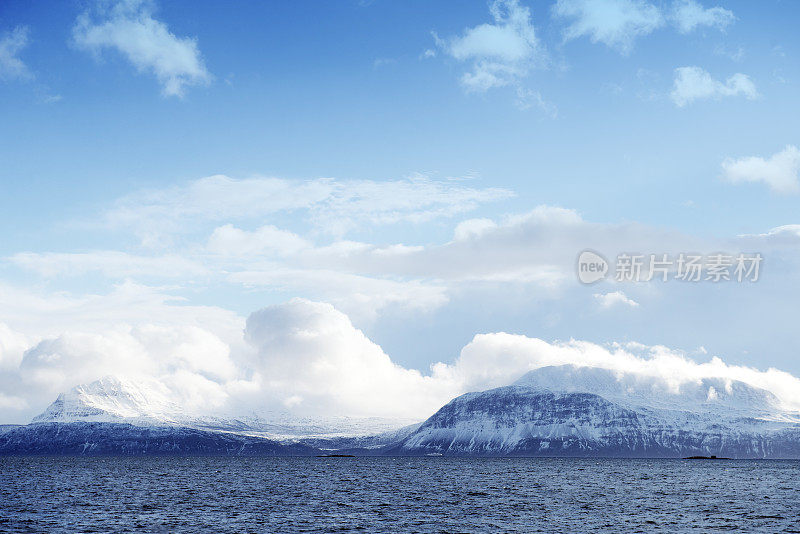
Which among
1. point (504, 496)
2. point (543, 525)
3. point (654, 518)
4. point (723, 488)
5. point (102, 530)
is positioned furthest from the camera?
point (723, 488)

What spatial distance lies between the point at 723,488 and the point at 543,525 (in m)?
101

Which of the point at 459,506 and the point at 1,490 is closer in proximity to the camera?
the point at 459,506

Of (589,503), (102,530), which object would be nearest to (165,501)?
(102,530)

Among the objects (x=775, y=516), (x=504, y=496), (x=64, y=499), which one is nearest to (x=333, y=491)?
(x=504, y=496)

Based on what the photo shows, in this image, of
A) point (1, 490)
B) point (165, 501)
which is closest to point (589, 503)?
point (165, 501)

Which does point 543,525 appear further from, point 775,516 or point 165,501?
point 165,501

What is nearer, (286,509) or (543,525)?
(543,525)

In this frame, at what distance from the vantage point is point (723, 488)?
183125 mm

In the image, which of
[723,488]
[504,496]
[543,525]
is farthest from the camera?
[723,488]

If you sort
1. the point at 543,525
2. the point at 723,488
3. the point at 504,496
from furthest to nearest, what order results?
the point at 723,488 < the point at 504,496 < the point at 543,525

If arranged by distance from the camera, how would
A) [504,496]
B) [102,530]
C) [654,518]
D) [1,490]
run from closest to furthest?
[102,530], [654,518], [504,496], [1,490]

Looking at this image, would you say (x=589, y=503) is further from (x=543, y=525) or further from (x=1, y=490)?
(x=1, y=490)

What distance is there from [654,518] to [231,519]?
62540 millimetres

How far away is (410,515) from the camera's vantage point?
116625 millimetres
